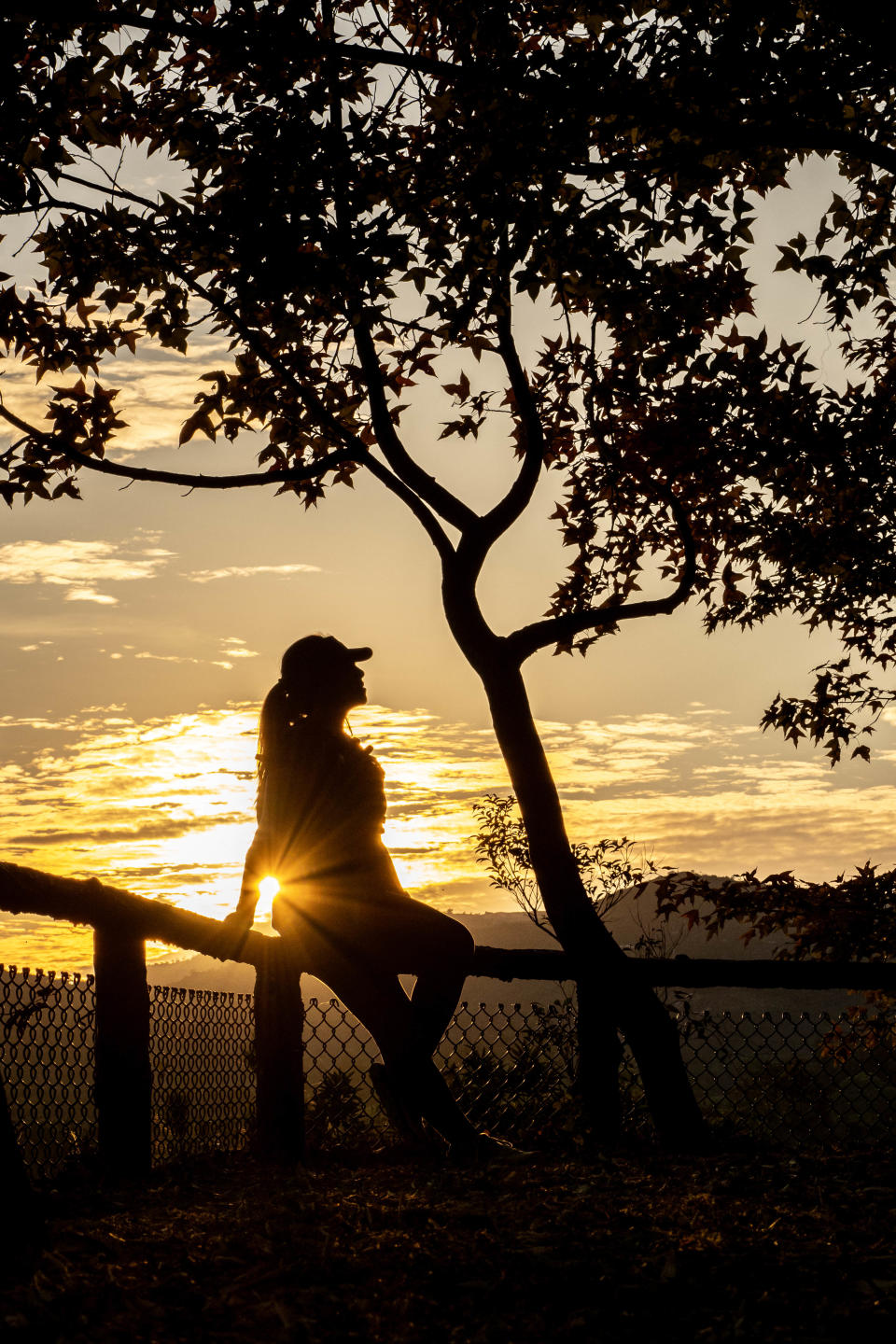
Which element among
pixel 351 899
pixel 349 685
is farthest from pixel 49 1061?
pixel 349 685

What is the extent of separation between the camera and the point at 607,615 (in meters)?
7.71

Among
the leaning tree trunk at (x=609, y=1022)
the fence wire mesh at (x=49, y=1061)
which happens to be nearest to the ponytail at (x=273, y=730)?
the fence wire mesh at (x=49, y=1061)

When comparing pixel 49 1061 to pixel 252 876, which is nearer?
pixel 49 1061

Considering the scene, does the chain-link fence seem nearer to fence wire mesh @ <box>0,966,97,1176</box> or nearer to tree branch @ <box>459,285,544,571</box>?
fence wire mesh @ <box>0,966,97,1176</box>

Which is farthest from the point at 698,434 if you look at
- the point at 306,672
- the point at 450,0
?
the point at 306,672

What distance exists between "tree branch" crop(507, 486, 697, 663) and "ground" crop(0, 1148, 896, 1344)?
376cm

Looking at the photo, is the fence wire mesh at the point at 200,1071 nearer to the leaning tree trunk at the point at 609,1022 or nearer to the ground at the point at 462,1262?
the ground at the point at 462,1262

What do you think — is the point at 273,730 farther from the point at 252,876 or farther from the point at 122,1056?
the point at 122,1056

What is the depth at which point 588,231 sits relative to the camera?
19.7 feet

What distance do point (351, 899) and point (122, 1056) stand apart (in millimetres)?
1109

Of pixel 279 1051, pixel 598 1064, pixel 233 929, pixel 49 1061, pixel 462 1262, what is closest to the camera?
pixel 462 1262

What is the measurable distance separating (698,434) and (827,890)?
3204mm

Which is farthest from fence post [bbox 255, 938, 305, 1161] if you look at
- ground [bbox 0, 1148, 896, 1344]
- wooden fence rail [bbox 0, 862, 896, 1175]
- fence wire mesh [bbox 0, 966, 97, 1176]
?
fence wire mesh [bbox 0, 966, 97, 1176]

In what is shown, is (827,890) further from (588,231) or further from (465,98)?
(465,98)
